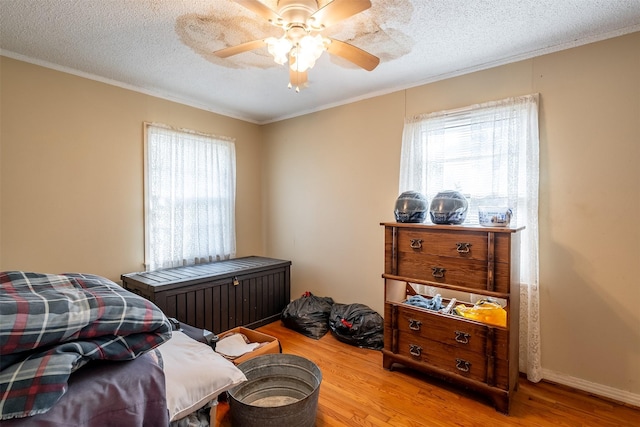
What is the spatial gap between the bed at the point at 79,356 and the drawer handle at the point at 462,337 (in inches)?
64.9

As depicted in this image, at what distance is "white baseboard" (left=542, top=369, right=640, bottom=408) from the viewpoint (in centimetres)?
199

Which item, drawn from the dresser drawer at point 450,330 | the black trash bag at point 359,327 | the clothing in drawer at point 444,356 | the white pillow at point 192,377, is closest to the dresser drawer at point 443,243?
the dresser drawer at point 450,330

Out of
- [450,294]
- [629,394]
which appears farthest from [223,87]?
[629,394]

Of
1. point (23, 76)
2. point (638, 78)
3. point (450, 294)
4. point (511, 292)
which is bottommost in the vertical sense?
point (450, 294)

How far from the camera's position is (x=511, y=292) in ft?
6.46

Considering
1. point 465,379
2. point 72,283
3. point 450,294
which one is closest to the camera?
point 72,283

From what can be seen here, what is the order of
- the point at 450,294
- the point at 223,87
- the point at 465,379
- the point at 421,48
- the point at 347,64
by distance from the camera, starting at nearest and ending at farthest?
the point at 465,379
the point at 421,48
the point at 347,64
the point at 450,294
the point at 223,87

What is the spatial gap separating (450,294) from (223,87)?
2.71 m

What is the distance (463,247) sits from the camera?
2070 mm

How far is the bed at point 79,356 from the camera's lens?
807 mm

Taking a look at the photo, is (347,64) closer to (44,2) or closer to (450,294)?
(44,2)

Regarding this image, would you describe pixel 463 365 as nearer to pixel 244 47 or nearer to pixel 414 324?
pixel 414 324

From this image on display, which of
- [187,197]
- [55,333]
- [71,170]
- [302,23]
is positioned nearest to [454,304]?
[302,23]

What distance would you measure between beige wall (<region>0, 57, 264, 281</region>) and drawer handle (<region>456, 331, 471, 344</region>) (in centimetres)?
277
